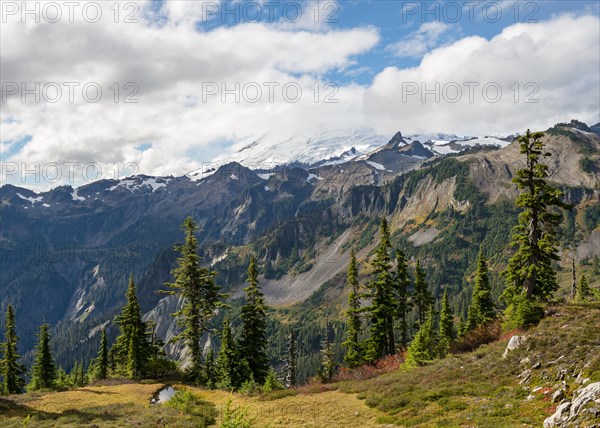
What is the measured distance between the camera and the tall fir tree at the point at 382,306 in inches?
2007

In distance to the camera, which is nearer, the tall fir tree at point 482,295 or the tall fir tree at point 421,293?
the tall fir tree at point 421,293

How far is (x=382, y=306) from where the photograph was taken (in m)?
50.8

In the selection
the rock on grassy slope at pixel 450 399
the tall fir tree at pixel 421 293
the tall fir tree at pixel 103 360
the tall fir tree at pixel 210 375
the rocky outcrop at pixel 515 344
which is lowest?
the tall fir tree at pixel 103 360

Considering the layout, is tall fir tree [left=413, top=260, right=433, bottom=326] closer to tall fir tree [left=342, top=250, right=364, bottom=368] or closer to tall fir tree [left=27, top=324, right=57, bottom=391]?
tall fir tree [left=342, top=250, right=364, bottom=368]

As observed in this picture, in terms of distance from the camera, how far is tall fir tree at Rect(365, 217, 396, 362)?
167 ft

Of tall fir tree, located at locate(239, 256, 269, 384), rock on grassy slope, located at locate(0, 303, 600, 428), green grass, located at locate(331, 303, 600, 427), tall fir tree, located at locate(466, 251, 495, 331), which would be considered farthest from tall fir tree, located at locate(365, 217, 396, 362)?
tall fir tree, located at locate(466, 251, 495, 331)

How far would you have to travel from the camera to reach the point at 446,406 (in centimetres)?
2330

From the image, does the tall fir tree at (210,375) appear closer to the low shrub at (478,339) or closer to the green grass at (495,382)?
the green grass at (495,382)

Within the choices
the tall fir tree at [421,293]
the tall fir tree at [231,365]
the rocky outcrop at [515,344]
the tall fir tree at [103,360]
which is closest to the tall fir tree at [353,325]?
the tall fir tree at [421,293]

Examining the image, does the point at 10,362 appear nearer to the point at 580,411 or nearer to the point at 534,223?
the point at 534,223

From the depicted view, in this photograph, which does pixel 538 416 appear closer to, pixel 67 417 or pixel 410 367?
pixel 410 367

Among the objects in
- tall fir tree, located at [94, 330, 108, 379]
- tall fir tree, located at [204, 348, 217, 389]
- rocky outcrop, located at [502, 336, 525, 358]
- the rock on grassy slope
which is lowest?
tall fir tree, located at [94, 330, 108, 379]

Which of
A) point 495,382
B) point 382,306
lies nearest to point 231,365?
point 382,306

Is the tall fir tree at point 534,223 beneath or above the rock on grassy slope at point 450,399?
above
